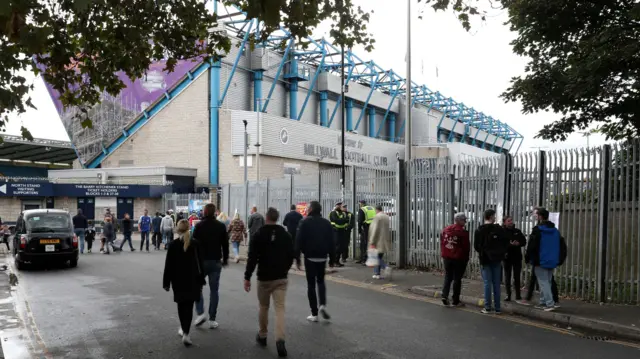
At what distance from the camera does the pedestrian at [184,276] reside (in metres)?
7.23

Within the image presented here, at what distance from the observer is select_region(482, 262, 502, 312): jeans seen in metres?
9.40

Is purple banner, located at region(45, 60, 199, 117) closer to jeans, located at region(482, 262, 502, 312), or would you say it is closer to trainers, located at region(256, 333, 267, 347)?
jeans, located at region(482, 262, 502, 312)

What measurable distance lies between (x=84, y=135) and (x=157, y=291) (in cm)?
4407

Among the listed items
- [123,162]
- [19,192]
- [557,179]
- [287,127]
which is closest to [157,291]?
[557,179]

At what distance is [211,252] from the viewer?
8359 mm

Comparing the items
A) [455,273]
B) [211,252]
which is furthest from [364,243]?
[211,252]

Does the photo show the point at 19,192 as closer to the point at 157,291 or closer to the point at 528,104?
the point at 157,291

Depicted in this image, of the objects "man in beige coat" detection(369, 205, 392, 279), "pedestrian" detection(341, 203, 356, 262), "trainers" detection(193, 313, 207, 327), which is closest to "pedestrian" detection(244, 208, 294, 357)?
"trainers" detection(193, 313, 207, 327)

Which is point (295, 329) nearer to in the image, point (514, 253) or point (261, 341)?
point (261, 341)

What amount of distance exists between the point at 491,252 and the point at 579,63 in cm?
699

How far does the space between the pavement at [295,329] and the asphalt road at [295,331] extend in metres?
0.01

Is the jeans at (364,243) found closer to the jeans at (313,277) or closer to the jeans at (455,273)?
the jeans at (455,273)

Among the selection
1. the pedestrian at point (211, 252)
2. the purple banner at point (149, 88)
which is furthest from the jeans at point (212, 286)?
the purple banner at point (149, 88)

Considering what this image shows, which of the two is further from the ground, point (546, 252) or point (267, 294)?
point (546, 252)
